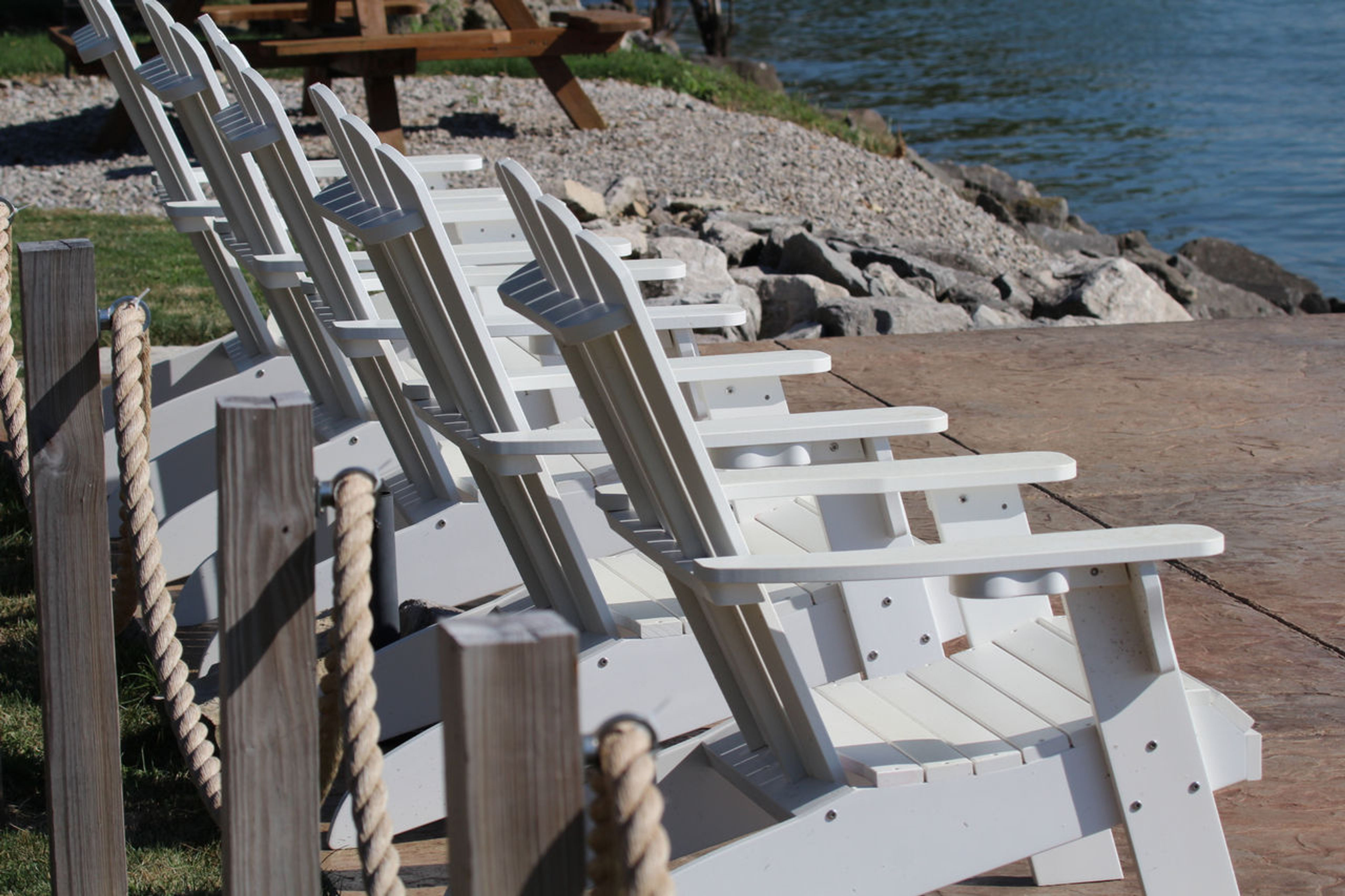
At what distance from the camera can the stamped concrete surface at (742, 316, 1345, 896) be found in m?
2.56

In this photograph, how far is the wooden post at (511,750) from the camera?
3.56 feet

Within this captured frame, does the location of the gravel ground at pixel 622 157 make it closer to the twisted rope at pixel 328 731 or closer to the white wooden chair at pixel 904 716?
the white wooden chair at pixel 904 716

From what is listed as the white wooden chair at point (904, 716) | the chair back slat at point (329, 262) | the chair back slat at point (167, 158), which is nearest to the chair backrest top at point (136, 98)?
the chair back slat at point (167, 158)

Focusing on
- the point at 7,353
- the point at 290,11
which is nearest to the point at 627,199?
the point at 290,11

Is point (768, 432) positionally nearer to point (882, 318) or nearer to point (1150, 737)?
point (1150, 737)

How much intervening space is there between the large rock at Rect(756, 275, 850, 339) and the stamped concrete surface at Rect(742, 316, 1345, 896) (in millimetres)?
857

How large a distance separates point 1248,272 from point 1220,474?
330 inches

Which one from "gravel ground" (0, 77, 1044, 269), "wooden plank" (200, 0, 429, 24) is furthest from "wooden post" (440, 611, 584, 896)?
"wooden plank" (200, 0, 429, 24)

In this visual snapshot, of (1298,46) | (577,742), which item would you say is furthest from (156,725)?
(1298,46)

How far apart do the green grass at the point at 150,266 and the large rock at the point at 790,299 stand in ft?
8.35

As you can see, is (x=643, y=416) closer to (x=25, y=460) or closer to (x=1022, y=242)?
(x=25, y=460)

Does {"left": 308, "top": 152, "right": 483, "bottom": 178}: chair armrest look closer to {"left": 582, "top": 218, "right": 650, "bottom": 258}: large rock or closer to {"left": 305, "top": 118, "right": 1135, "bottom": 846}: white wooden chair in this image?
{"left": 305, "top": 118, "right": 1135, "bottom": 846}: white wooden chair

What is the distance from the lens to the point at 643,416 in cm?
188

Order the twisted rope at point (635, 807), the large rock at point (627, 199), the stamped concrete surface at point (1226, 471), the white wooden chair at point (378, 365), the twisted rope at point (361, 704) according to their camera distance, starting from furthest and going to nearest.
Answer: the large rock at point (627, 199) → the white wooden chair at point (378, 365) → the stamped concrete surface at point (1226, 471) → the twisted rope at point (361, 704) → the twisted rope at point (635, 807)
